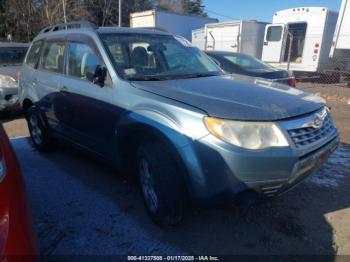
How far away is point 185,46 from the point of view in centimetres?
418

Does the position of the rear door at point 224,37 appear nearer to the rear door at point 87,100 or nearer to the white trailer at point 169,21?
the white trailer at point 169,21

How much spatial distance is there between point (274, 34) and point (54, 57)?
11078 millimetres

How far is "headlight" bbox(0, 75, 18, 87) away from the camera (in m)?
7.09

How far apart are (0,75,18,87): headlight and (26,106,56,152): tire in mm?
2497

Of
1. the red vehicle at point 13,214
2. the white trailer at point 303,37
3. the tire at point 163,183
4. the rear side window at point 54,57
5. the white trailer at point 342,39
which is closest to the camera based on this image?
the red vehicle at point 13,214

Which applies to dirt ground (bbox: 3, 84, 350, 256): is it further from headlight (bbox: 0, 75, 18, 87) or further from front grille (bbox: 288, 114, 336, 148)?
headlight (bbox: 0, 75, 18, 87)

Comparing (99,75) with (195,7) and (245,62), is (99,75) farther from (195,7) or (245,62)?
(195,7)

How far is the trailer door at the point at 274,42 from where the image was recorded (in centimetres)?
1318

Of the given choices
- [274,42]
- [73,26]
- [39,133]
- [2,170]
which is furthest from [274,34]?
[2,170]

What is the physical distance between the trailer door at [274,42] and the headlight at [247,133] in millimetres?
11801

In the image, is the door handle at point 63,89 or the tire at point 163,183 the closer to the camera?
the tire at point 163,183

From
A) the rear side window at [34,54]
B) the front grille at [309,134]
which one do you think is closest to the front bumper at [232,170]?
the front grille at [309,134]

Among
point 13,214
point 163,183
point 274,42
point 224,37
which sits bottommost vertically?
point 163,183

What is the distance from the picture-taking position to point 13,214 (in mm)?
1707
